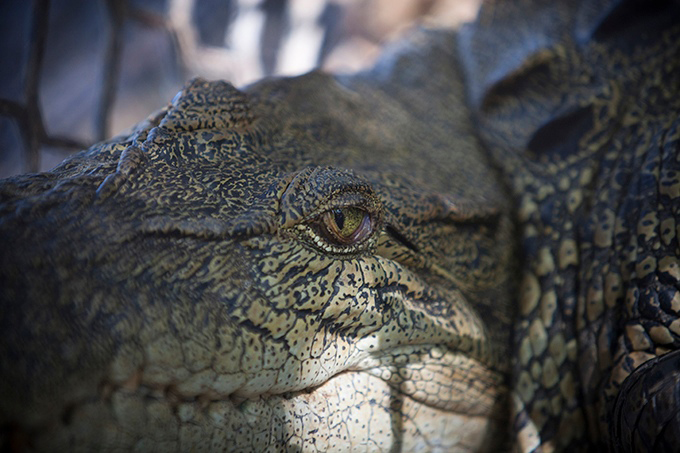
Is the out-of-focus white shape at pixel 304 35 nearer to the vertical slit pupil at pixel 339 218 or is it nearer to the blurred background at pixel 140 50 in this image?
the blurred background at pixel 140 50

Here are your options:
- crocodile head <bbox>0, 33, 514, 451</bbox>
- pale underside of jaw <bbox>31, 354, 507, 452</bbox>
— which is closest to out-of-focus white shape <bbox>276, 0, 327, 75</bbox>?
crocodile head <bbox>0, 33, 514, 451</bbox>

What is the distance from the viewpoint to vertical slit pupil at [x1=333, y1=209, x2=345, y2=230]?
1.84 m

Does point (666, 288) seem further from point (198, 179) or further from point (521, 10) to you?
point (521, 10)

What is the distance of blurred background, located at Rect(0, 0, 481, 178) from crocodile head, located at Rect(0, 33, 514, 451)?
178cm

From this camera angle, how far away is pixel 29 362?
131 cm

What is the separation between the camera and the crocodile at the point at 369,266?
144 centimetres

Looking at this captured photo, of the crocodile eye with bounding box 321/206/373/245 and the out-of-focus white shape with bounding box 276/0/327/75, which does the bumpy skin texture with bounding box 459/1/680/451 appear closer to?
the crocodile eye with bounding box 321/206/373/245

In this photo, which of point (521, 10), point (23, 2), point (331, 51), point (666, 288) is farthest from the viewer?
point (331, 51)

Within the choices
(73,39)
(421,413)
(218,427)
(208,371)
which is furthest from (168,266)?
(73,39)

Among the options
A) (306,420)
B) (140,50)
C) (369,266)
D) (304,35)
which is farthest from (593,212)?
(140,50)

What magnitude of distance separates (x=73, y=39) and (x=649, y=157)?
204 inches

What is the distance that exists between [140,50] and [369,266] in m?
4.64

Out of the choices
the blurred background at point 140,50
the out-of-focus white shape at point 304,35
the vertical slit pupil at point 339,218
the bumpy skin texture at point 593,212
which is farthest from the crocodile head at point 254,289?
the out-of-focus white shape at point 304,35

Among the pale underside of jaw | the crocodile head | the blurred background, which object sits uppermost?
the blurred background
